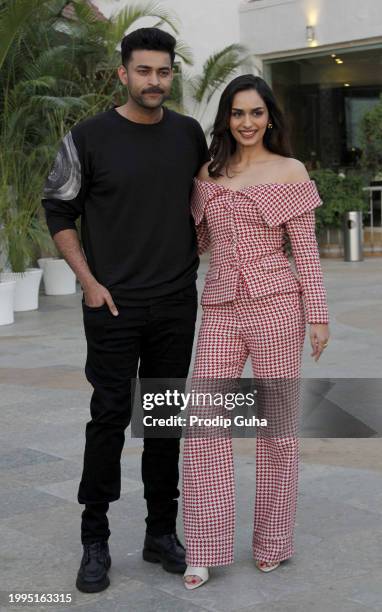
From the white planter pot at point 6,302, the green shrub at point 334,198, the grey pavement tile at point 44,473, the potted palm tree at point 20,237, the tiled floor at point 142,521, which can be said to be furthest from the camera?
the green shrub at point 334,198

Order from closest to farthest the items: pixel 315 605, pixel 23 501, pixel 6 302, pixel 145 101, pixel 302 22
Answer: pixel 315 605, pixel 145 101, pixel 23 501, pixel 6 302, pixel 302 22

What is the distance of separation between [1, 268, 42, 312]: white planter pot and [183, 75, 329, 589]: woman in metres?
7.17

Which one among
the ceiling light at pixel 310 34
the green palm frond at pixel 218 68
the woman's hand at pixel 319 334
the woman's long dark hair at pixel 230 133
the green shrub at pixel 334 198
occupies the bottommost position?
the green shrub at pixel 334 198

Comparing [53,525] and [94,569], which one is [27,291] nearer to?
[53,525]

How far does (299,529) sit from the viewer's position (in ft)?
12.8

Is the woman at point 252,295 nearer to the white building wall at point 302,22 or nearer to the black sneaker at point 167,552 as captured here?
the black sneaker at point 167,552

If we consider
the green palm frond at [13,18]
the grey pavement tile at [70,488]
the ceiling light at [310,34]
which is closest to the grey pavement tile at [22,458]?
the grey pavement tile at [70,488]

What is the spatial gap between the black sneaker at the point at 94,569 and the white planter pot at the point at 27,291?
7.16m

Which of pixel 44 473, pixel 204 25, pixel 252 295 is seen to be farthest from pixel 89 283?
pixel 204 25

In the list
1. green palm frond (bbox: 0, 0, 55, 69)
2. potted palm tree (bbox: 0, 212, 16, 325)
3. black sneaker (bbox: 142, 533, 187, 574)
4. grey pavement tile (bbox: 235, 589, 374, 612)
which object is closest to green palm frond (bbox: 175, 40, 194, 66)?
green palm frond (bbox: 0, 0, 55, 69)

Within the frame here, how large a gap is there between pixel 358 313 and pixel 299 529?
5.78 meters

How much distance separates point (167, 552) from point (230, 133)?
151cm

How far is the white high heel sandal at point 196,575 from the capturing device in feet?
11.1

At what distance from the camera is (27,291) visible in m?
10.6
